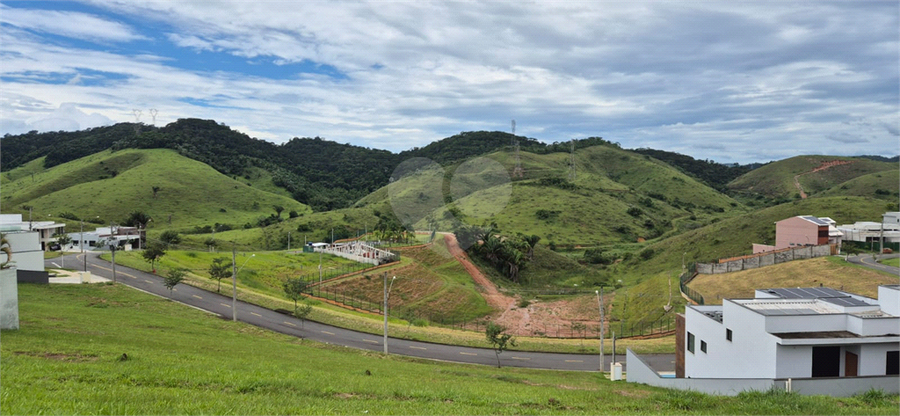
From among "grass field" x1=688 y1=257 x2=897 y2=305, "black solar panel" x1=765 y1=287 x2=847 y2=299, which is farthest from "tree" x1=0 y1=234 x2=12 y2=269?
"grass field" x1=688 y1=257 x2=897 y2=305

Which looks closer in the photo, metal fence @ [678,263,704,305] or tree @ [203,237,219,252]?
metal fence @ [678,263,704,305]

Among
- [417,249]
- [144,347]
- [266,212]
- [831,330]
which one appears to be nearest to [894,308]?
[831,330]

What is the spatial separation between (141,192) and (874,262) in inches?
5711

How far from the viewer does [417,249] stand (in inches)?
3041

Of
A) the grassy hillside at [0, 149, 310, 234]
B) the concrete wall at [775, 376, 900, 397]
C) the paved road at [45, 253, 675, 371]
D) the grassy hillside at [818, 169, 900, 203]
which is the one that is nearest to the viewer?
the concrete wall at [775, 376, 900, 397]

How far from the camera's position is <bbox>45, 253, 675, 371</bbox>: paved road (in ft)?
119

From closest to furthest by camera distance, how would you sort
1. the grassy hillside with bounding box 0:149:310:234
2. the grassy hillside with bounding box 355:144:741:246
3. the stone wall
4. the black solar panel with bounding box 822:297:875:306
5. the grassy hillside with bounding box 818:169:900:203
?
the black solar panel with bounding box 822:297:875:306 → the stone wall → the grassy hillside with bounding box 355:144:741:246 → the grassy hillside with bounding box 0:149:310:234 → the grassy hillside with bounding box 818:169:900:203

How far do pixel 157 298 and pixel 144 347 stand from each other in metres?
24.5

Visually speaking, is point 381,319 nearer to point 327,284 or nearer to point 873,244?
point 327,284

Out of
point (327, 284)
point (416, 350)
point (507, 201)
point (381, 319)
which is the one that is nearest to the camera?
point (416, 350)

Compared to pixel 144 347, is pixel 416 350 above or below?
below

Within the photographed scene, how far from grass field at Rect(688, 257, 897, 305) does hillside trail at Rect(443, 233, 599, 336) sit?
36.4 feet

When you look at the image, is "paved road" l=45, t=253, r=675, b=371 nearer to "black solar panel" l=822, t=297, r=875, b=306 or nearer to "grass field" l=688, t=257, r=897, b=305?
"black solar panel" l=822, t=297, r=875, b=306

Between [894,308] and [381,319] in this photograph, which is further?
[381,319]
